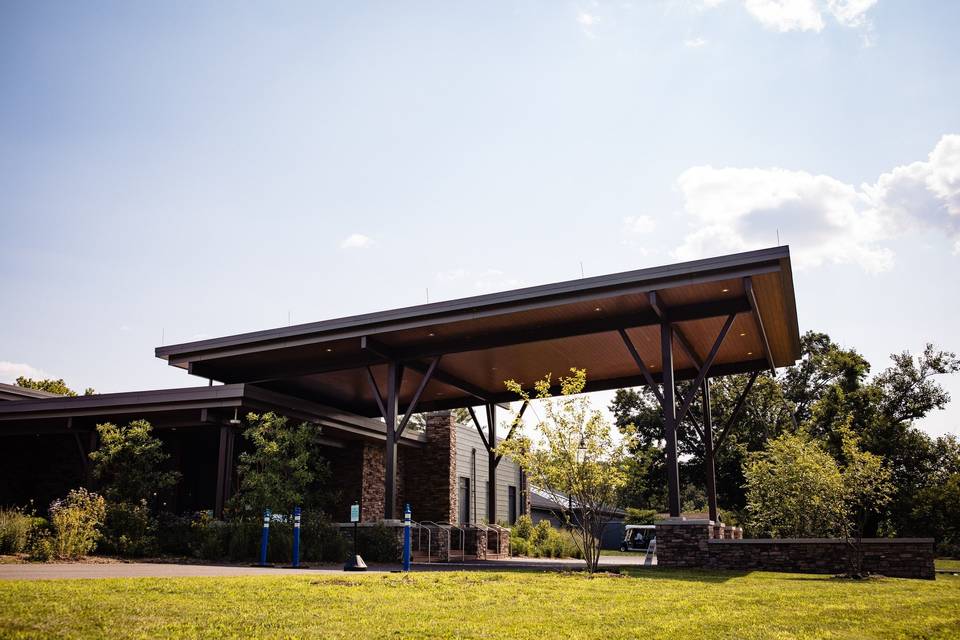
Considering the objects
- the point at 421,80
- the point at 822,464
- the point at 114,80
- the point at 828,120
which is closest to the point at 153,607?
the point at 421,80

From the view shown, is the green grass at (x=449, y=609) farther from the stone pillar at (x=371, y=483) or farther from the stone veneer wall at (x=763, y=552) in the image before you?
the stone pillar at (x=371, y=483)

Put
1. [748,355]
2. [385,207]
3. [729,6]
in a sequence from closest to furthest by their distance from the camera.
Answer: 1. [729,6]
2. [385,207]
3. [748,355]

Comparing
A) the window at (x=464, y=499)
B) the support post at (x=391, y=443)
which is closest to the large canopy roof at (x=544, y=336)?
the support post at (x=391, y=443)

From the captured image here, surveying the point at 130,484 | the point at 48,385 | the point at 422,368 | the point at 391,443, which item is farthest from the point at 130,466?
the point at 48,385

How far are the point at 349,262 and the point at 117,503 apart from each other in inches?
288

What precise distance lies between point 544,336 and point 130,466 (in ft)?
33.0

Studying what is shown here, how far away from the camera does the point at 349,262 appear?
1714cm

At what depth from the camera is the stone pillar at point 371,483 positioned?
21.8 metres

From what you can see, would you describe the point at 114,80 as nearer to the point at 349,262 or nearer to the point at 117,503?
the point at 349,262

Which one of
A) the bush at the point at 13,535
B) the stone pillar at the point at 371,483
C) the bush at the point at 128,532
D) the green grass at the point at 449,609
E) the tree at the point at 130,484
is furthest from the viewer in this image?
the stone pillar at the point at 371,483

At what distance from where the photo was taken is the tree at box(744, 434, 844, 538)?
13617mm

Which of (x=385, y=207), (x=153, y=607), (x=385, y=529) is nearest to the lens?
(x=153, y=607)

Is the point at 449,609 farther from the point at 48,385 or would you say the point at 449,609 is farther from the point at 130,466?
the point at 48,385

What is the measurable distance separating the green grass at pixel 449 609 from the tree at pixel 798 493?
12.1 feet
